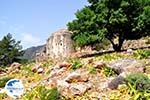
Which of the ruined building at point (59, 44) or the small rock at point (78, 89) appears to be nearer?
the small rock at point (78, 89)

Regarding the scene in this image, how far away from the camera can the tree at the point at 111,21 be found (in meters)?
36.8

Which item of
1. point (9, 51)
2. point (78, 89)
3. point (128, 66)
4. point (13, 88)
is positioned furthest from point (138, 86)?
point (9, 51)

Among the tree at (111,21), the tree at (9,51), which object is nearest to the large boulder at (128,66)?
the tree at (111,21)

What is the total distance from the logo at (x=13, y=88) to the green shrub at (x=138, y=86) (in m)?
3.92

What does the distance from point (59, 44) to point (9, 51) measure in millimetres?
27131

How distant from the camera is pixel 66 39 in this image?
49.4 m

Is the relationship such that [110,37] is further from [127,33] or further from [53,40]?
[53,40]

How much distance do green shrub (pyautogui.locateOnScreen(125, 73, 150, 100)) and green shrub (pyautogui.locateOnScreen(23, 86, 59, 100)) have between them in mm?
2662

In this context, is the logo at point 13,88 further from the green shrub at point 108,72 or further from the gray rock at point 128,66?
the green shrub at point 108,72

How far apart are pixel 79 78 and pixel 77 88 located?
6.32 feet

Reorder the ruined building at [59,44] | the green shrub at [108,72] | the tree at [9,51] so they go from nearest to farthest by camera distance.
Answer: the green shrub at [108,72] → the ruined building at [59,44] → the tree at [9,51]

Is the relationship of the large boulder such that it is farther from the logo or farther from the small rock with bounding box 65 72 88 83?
the logo

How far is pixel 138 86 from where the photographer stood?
16594 mm

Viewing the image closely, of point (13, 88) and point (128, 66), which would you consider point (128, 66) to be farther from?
point (13, 88)
